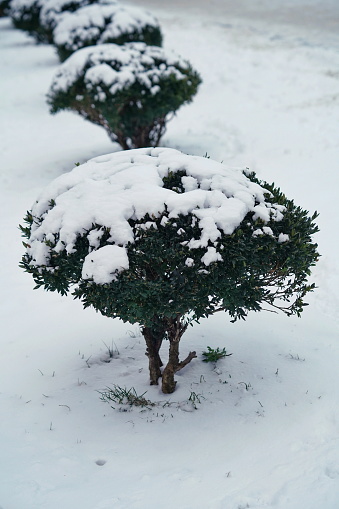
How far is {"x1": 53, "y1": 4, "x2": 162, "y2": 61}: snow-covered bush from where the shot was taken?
48.4 feet

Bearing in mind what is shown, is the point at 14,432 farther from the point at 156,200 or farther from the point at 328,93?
the point at 328,93

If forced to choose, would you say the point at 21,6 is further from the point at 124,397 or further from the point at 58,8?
the point at 124,397

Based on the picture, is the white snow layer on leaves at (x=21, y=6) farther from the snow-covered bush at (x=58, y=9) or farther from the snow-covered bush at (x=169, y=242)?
the snow-covered bush at (x=169, y=242)

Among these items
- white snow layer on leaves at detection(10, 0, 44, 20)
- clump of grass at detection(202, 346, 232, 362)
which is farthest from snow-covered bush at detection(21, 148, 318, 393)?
white snow layer on leaves at detection(10, 0, 44, 20)

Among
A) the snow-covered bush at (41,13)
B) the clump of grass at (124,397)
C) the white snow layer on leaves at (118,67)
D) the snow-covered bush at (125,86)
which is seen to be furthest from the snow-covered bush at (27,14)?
the clump of grass at (124,397)

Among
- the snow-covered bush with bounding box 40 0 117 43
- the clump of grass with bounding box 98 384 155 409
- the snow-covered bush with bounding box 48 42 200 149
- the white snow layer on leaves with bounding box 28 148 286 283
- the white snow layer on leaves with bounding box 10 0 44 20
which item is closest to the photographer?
the white snow layer on leaves with bounding box 28 148 286 283

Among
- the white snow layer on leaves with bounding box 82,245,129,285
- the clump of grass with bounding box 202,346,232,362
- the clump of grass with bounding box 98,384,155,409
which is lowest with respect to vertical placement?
the clump of grass with bounding box 98,384,155,409

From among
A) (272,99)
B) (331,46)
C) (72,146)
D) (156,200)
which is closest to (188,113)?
(272,99)

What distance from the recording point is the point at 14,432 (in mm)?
4035

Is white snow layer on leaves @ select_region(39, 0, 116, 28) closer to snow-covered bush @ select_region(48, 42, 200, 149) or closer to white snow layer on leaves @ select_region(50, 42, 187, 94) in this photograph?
white snow layer on leaves @ select_region(50, 42, 187, 94)

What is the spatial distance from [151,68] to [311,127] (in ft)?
14.7

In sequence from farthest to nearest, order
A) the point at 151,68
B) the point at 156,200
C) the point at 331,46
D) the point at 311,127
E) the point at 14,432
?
the point at 331,46 < the point at 311,127 < the point at 151,68 < the point at 14,432 < the point at 156,200

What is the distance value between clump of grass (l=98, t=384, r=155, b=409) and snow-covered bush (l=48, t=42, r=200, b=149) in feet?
20.8

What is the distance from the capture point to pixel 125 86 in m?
9.18
